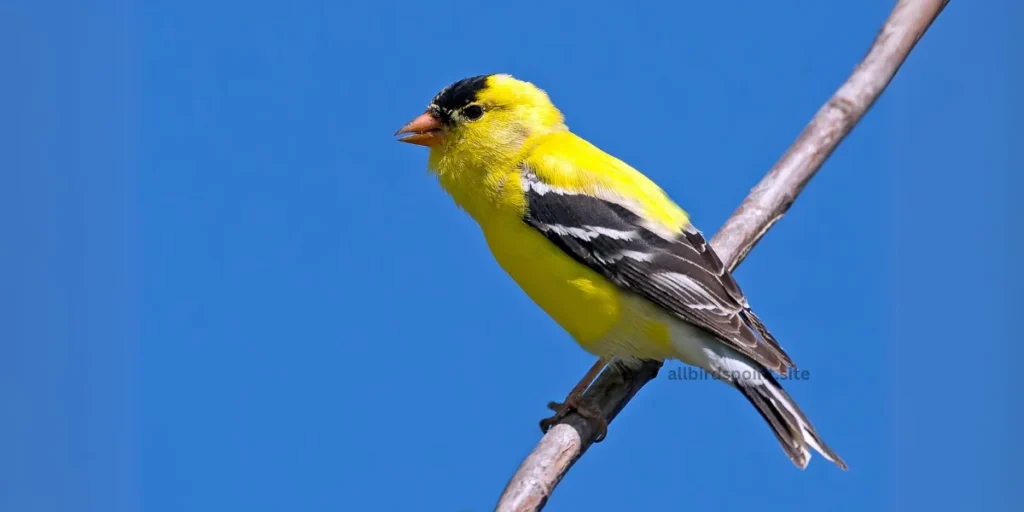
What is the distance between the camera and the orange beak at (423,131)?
4.60 metres

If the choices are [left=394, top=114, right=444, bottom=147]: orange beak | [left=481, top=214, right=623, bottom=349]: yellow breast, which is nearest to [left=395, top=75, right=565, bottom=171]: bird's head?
[left=394, top=114, right=444, bottom=147]: orange beak

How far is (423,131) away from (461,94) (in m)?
0.26

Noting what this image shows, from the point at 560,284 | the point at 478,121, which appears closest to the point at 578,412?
the point at 560,284

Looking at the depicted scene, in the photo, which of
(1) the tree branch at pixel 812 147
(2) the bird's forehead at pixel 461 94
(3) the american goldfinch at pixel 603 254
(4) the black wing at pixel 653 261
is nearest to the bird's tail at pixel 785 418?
(3) the american goldfinch at pixel 603 254

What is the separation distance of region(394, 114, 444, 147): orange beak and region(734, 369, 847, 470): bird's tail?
72.7 inches

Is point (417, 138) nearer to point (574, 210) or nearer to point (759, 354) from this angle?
point (574, 210)

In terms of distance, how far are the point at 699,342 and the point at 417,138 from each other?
5.55 feet

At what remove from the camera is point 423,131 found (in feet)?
15.1

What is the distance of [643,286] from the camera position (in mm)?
4023

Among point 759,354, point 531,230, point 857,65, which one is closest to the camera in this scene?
point 759,354

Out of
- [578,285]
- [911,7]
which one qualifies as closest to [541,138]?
[578,285]

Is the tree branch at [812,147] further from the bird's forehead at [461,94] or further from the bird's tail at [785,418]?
the bird's forehead at [461,94]

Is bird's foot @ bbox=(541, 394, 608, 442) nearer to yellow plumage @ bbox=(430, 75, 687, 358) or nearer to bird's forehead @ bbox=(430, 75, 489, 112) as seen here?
yellow plumage @ bbox=(430, 75, 687, 358)

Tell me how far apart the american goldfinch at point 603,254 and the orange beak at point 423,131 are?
0.04ft
